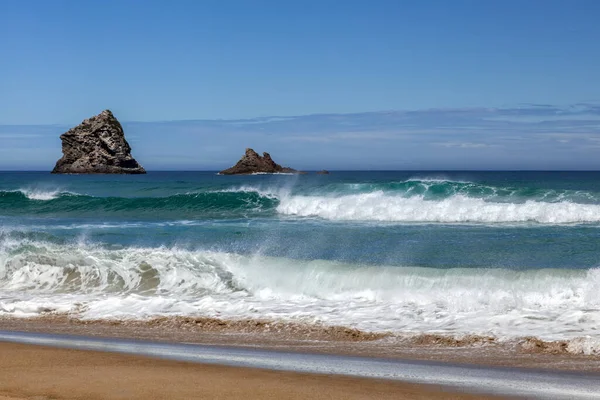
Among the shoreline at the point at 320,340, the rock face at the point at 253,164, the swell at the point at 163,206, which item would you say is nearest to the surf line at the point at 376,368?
the shoreline at the point at 320,340

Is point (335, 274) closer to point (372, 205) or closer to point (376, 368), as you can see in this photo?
point (376, 368)

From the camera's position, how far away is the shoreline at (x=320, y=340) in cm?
624

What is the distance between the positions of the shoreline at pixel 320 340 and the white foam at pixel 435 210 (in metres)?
14.9

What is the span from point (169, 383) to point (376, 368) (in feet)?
5.80

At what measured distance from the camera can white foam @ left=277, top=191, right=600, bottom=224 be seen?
21.6m

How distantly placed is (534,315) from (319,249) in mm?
6323

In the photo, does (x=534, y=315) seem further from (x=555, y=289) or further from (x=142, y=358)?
(x=142, y=358)

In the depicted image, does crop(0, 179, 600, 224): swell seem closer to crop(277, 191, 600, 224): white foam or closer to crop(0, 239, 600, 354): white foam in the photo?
crop(277, 191, 600, 224): white foam

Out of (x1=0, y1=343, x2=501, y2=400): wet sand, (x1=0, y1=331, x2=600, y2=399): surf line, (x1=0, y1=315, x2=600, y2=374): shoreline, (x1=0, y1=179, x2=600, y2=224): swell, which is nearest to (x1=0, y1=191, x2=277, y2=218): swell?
(x1=0, y1=179, x2=600, y2=224): swell

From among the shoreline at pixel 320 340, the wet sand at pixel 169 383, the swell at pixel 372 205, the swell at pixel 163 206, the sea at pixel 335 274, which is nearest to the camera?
the wet sand at pixel 169 383

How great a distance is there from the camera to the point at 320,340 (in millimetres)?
7250

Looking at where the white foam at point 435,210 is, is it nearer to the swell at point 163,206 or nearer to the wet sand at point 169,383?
the swell at point 163,206

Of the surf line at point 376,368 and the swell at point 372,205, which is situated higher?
the swell at point 372,205

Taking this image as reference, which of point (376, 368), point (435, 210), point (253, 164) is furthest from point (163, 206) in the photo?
point (253, 164)
